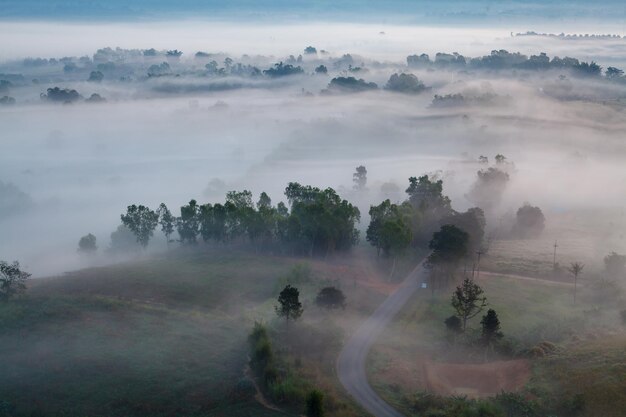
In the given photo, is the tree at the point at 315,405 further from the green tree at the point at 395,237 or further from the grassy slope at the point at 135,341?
the green tree at the point at 395,237

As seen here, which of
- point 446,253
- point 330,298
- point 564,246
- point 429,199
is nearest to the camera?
point 330,298

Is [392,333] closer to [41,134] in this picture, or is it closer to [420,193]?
[420,193]

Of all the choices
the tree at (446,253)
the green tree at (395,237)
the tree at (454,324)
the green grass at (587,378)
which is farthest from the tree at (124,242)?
the green grass at (587,378)

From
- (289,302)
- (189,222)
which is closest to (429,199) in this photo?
(189,222)

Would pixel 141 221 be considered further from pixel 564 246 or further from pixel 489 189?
pixel 489 189

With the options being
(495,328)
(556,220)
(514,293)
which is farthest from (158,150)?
(495,328)
